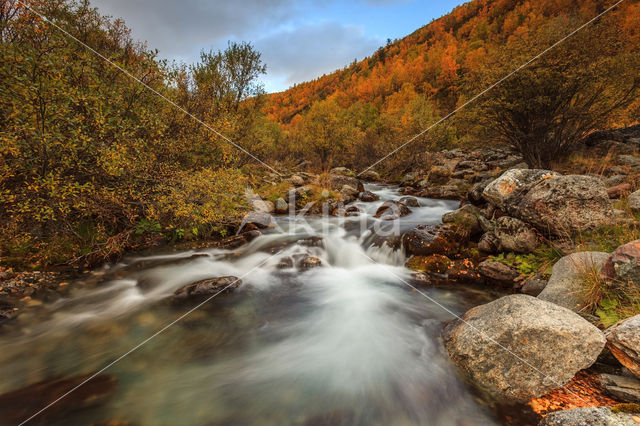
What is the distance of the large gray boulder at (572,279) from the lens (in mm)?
4332

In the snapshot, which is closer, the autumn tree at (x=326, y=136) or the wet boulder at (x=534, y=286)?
the wet boulder at (x=534, y=286)

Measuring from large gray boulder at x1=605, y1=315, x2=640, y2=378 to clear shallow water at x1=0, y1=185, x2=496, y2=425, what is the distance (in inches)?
66.1

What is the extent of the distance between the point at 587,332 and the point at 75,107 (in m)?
9.91

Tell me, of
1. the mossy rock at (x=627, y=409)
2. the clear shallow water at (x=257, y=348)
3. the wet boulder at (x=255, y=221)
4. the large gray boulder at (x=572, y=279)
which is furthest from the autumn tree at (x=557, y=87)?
the mossy rock at (x=627, y=409)

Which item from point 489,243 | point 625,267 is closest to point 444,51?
point 489,243

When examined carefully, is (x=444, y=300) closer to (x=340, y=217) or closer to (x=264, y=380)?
(x=264, y=380)

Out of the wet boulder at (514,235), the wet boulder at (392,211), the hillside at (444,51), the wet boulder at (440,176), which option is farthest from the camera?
the hillside at (444,51)

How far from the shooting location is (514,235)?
22.1ft

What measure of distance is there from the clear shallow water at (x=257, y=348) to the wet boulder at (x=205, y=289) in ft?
1.08

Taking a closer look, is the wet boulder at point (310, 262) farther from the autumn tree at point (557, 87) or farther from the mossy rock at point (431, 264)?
the autumn tree at point (557, 87)

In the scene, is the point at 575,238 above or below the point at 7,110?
below

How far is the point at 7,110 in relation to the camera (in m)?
4.54

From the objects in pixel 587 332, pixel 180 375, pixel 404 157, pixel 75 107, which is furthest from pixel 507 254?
pixel 404 157

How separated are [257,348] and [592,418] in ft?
15.1
